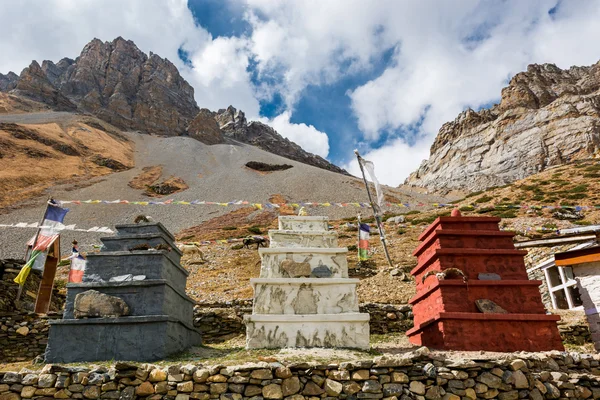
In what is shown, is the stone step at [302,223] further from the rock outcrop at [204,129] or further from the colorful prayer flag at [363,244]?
the rock outcrop at [204,129]

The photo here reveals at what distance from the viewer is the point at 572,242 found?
14141mm

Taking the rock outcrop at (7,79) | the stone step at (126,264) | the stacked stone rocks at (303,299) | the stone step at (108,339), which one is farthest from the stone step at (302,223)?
the rock outcrop at (7,79)

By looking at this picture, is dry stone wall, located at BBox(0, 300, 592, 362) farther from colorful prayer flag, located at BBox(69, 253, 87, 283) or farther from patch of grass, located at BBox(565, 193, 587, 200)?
patch of grass, located at BBox(565, 193, 587, 200)

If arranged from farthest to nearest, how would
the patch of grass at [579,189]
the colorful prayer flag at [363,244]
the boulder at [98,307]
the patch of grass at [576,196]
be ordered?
the patch of grass at [579,189] → the patch of grass at [576,196] → the colorful prayer flag at [363,244] → the boulder at [98,307]

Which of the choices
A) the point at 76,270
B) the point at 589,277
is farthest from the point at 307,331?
the point at 76,270

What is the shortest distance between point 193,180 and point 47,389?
75549 mm

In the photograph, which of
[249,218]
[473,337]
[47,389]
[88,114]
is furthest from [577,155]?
[88,114]

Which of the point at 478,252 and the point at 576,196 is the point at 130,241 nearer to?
the point at 478,252

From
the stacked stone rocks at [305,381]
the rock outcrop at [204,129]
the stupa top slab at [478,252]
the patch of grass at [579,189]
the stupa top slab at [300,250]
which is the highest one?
the rock outcrop at [204,129]

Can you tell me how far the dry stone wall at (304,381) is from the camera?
6.67m

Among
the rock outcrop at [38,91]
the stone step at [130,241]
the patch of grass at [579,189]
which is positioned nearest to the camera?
the stone step at [130,241]

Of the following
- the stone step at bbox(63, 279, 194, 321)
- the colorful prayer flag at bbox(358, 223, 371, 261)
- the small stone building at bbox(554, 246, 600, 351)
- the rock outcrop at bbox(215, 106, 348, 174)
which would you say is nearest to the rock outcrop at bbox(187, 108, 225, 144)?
the rock outcrop at bbox(215, 106, 348, 174)

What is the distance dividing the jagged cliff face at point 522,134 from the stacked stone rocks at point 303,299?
88.2 m

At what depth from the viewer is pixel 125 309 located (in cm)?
883
